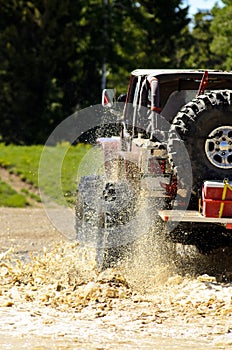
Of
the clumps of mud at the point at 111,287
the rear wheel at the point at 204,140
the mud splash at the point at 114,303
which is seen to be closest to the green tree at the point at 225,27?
the mud splash at the point at 114,303

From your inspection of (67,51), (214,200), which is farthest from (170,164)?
(67,51)

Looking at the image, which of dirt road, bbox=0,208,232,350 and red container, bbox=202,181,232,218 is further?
red container, bbox=202,181,232,218

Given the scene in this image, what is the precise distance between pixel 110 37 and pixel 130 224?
24381 millimetres

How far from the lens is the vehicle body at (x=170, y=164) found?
25.2 ft

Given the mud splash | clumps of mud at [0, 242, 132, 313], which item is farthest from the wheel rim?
clumps of mud at [0, 242, 132, 313]

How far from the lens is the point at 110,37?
31938mm

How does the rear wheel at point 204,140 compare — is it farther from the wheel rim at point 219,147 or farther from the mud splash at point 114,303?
the mud splash at point 114,303

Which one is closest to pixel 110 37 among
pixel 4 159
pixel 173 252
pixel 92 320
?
pixel 4 159

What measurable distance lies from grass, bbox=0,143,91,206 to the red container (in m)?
9.68

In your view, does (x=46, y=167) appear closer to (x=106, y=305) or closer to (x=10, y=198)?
(x=10, y=198)

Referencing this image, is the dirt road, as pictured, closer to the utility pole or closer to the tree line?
the tree line

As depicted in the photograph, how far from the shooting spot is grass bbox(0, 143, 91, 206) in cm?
1819

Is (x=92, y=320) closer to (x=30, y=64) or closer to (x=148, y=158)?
(x=148, y=158)

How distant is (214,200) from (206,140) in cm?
59
